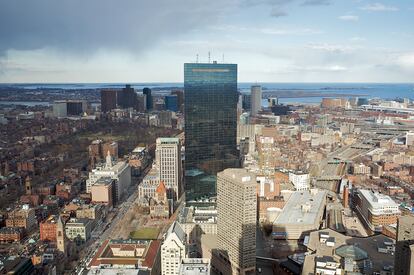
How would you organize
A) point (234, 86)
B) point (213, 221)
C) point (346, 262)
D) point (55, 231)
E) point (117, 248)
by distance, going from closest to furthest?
1. point (346, 262)
2. point (117, 248)
3. point (55, 231)
4. point (213, 221)
5. point (234, 86)

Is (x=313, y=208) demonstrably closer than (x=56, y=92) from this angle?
Yes

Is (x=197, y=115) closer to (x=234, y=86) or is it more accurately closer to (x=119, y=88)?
(x=234, y=86)

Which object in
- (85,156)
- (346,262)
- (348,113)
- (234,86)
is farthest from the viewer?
(348,113)

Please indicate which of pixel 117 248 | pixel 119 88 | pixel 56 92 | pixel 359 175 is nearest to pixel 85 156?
pixel 56 92

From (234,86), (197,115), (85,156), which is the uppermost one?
(234,86)

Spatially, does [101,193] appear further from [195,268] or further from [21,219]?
[195,268]

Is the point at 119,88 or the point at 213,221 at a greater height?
the point at 119,88

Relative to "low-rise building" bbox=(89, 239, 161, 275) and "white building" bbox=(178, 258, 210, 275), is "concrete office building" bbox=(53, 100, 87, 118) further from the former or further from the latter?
"white building" bbox=(178, 258, 210, 275)

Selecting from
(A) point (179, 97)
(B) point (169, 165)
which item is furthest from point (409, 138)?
(A) point (179, 97)
